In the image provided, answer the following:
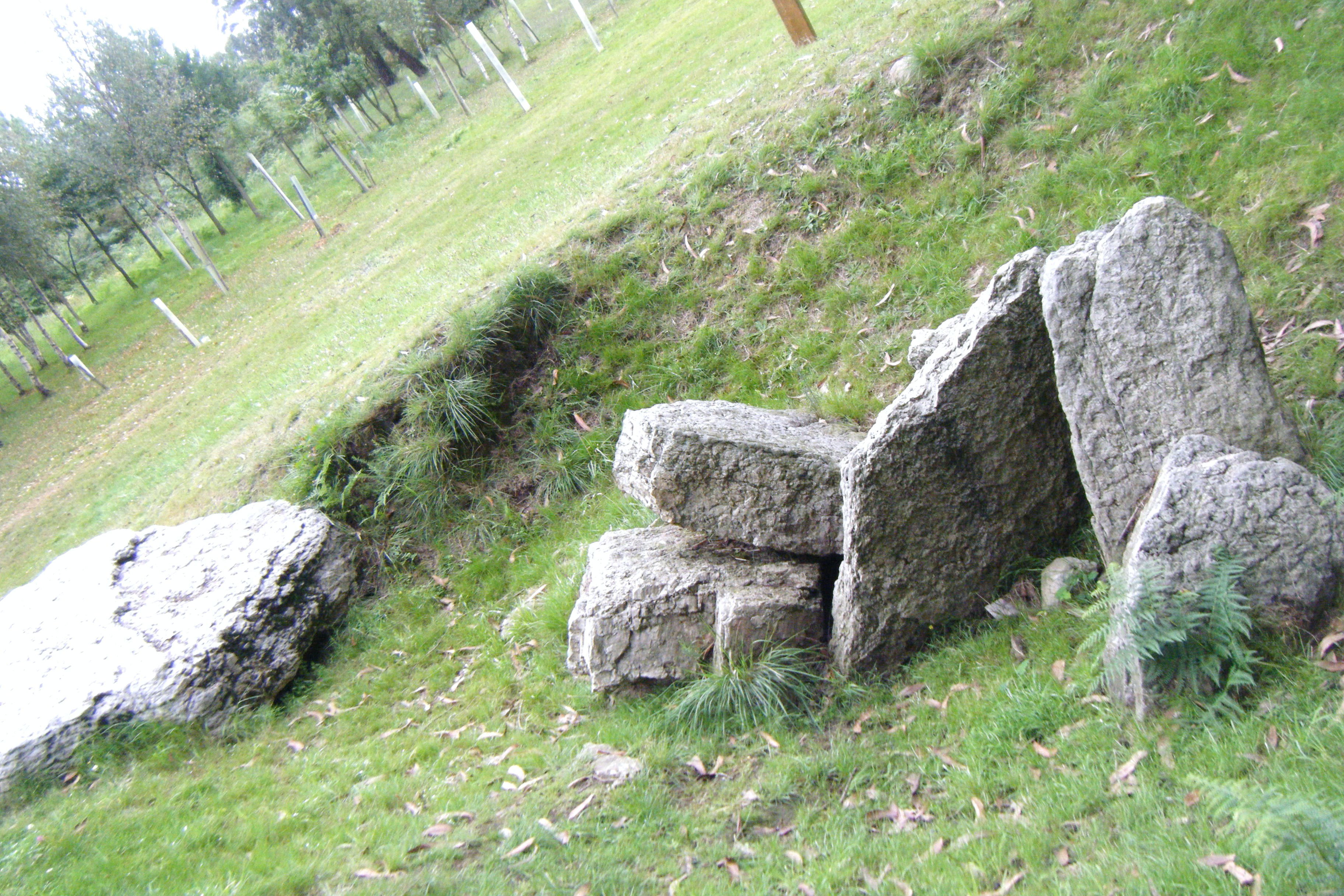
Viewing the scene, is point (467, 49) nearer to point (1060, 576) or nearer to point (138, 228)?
point (138, 228)

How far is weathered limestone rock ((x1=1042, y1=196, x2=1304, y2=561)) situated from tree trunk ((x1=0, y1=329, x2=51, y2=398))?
44.3 metres

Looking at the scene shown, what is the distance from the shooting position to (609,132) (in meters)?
21.4

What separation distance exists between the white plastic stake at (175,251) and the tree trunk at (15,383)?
9599 mm

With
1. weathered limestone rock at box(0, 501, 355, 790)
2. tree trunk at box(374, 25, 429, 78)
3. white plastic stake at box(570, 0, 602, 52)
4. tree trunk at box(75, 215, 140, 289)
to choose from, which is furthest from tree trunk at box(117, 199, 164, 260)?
weathered limestone rock at box(0, 501, 355, 790)

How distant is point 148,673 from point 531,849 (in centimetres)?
557

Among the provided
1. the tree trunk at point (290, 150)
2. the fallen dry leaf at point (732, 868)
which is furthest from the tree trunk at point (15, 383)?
the fallen dry leaf at point (732, 868)

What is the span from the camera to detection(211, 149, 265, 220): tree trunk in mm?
45500

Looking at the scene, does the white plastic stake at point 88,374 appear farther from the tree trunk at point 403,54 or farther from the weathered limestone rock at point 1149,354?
the weathered limestone rock at point 1149,354

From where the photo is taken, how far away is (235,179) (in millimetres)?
47562

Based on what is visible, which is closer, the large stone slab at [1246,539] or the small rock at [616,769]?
the large stone slab at [1246,539]

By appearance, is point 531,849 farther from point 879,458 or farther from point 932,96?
point 932,96

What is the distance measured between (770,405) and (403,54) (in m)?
53.6

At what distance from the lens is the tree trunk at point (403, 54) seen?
170ft

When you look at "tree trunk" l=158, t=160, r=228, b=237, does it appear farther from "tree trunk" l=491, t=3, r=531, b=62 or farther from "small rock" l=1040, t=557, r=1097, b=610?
"small rock" l=1040, t=557, r=1097, b=610
